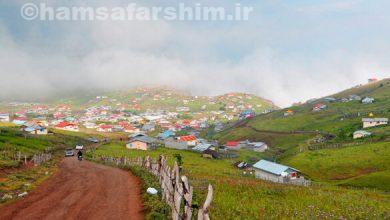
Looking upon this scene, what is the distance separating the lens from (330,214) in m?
23.5

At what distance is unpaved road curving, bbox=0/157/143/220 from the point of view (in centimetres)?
2120

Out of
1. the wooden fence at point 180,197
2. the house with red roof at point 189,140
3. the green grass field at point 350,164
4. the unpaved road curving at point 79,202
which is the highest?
the wooden fence at point 180,197

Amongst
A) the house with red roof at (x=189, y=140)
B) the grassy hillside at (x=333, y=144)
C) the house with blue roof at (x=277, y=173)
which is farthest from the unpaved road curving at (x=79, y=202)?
the house with red roof at (x=189, y=140)

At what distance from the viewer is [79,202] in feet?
80.1

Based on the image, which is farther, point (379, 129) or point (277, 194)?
point (379, 129)

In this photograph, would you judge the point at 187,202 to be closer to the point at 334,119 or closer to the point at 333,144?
the point at 333,144

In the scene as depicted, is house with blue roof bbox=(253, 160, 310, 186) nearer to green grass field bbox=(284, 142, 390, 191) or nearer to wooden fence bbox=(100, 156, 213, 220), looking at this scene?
green grass field bbox=(284, 142, 390, 191)

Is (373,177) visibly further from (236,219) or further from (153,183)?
(236,219)

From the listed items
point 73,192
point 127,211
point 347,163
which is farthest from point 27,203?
point 347,163

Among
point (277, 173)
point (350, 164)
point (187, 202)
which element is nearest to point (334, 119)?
point (350, 164)

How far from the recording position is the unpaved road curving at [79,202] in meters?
21.2

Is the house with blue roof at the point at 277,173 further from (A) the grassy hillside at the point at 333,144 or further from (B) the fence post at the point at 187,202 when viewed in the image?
(B) the fence post at the point at 187,202

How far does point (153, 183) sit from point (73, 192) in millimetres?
6278

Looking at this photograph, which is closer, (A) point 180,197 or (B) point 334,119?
(A) point 180,197
